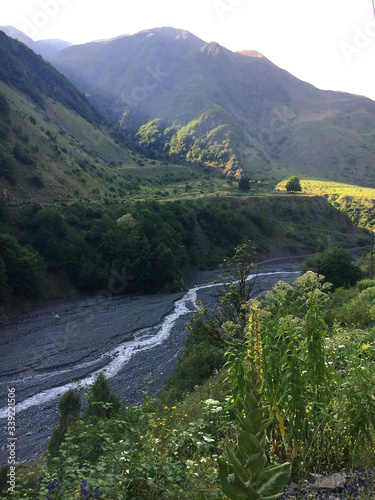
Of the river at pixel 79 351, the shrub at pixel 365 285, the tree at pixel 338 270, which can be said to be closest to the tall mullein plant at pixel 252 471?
the river at pixel 79 351

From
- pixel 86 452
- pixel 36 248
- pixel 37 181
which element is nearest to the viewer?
pixel 86 452

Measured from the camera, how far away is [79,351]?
27.6 m

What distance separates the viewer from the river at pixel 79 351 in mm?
18656

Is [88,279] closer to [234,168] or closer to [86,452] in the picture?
[86,452]

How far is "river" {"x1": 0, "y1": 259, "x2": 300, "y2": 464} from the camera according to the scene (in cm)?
1866

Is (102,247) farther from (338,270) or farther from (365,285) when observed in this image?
(365,285)

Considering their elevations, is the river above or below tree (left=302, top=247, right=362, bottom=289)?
below

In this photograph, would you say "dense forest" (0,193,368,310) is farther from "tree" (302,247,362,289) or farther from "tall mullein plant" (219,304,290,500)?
"tall mullein plant" (219,304,290,500)

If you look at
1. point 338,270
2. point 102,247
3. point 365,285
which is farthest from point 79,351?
point 338,270

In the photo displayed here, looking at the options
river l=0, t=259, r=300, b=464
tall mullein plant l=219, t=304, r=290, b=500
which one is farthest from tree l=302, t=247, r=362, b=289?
tall mullein plant l=219, t=304, r=290, b=500

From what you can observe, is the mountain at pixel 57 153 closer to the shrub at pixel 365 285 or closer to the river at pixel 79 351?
the river at pixel 79 351

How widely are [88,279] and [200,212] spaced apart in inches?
1382

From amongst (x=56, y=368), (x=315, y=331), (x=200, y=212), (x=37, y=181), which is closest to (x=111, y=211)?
(x=37, y=181)

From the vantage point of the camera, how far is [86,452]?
28.0ft
